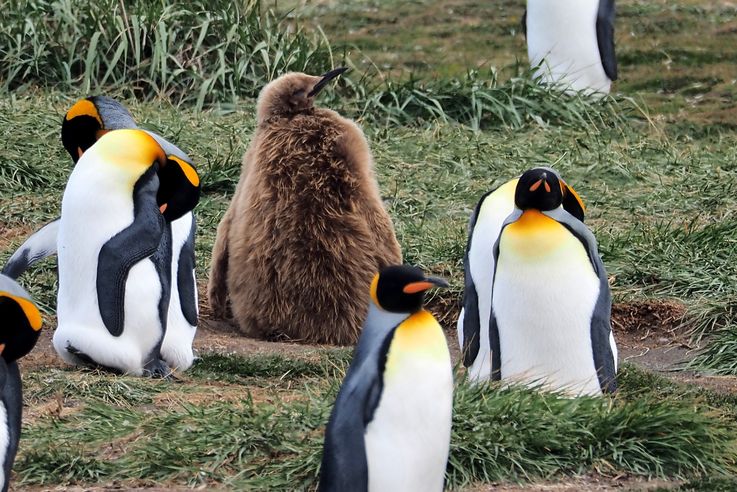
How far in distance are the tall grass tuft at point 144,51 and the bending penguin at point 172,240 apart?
12.3ft

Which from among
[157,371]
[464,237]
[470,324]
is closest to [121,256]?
[157,371]

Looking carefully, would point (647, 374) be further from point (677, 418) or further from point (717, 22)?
point (717, 22)

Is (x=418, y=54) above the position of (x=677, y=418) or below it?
below

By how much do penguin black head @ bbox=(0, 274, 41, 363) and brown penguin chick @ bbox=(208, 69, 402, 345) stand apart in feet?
7.38

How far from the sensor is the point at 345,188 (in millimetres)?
6059

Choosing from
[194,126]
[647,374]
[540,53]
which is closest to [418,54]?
[540,53]

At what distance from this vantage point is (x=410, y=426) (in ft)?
11.8

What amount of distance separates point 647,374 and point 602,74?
22.1 ft

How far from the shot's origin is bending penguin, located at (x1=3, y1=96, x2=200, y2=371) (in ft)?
17.6

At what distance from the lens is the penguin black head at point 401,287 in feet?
11.8

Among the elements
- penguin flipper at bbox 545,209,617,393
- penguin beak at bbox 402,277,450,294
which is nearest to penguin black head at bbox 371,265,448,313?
penguin beak at bbox 402,277,450,294

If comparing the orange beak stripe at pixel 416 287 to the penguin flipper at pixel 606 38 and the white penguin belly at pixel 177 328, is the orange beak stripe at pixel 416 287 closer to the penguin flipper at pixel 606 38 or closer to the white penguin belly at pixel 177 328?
the white penguin belly at pixel 177 328

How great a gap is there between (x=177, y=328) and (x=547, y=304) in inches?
60.8

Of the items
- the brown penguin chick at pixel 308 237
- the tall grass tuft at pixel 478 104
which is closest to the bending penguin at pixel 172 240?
the brown penguin chick at pixel 308 237
